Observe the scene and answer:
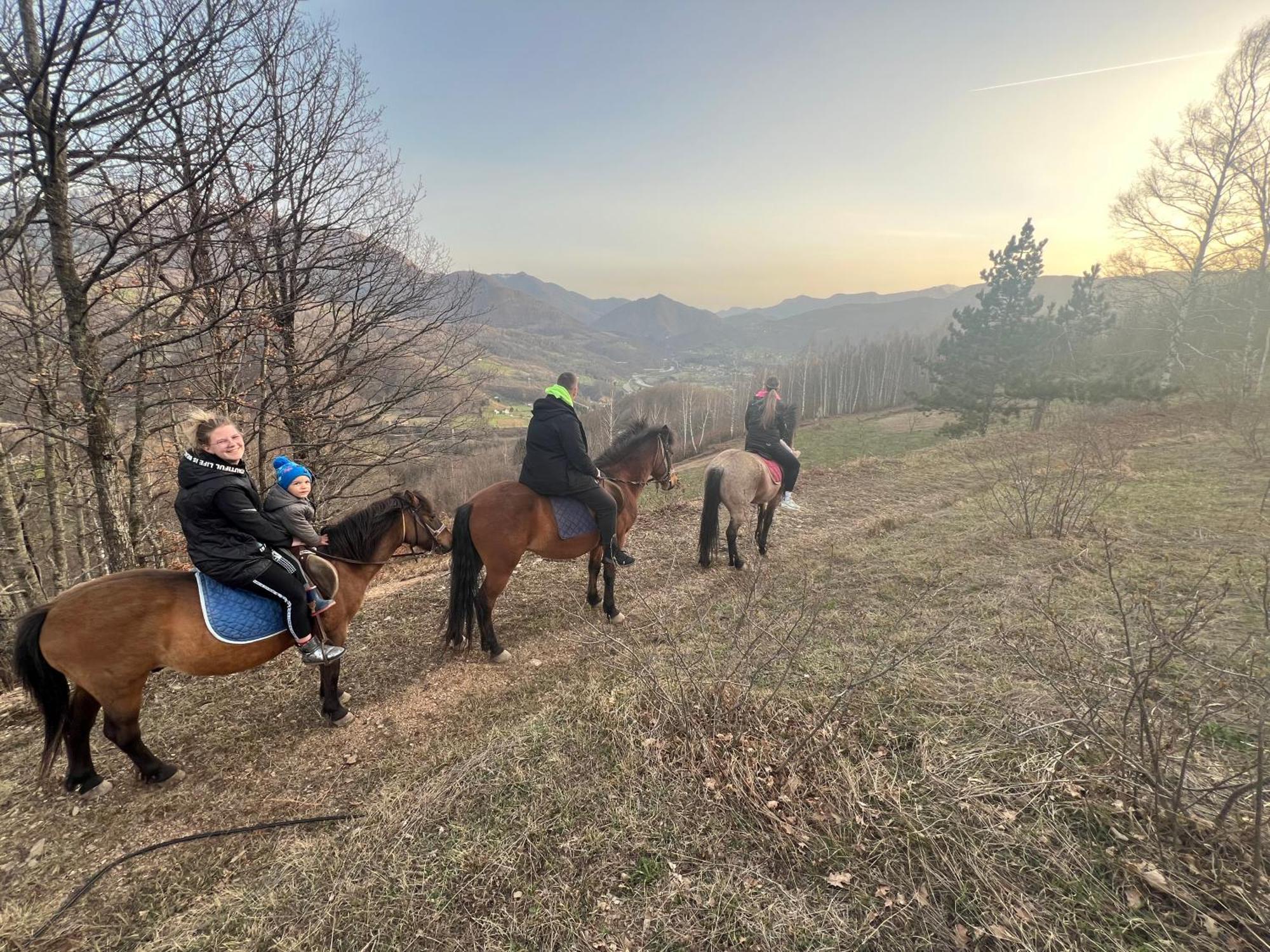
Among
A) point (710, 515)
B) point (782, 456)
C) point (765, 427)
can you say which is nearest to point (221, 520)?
point (710, 515)

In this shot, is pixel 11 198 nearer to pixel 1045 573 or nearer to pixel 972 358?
pixel 1045 573

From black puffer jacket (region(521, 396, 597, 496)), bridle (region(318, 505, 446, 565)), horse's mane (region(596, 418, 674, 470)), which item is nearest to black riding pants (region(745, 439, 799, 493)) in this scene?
horse's mane (region(596, 418, 674, 470))

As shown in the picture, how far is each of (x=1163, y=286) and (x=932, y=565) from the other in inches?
935

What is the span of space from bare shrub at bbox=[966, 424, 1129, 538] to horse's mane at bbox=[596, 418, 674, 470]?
6010 mm

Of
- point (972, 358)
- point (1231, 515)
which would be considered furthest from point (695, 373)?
point (1231, 515)

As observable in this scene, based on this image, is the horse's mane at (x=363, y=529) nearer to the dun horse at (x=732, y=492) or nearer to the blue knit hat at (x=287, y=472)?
the blue knit hat at (x=287, y=472)

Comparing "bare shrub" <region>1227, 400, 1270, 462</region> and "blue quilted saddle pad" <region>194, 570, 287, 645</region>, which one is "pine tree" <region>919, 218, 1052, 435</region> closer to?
"bare shrub" <region>1227, 400, 1270, 462</region>

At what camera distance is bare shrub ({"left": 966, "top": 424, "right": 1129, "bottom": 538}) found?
726 centimetres

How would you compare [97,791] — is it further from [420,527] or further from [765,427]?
[765,427]

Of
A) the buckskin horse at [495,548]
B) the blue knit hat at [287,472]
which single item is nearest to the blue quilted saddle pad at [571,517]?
the buckskin horse at [495,548]

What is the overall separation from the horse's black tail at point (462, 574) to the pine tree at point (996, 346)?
25.0m

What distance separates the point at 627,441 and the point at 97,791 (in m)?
5.73

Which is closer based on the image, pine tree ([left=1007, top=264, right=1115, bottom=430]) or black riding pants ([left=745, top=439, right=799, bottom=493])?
black riding pants ([left=745, top=439, right=799, bottom=493])

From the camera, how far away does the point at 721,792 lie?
9.11 feet
